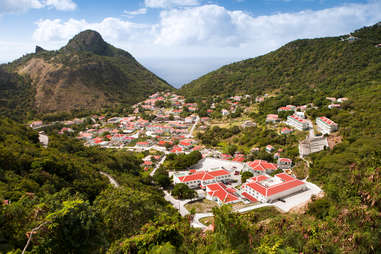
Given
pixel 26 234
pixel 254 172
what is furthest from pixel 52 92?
pixel 26 234

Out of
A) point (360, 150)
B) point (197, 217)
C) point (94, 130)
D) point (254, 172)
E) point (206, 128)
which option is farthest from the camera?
point (94, 130)

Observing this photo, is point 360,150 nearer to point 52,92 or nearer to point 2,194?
point 2,194

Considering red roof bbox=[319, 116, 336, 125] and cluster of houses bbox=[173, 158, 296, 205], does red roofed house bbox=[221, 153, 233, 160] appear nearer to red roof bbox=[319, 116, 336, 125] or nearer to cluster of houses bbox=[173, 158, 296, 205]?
cluster of houses bbox=[173, 158, 296, 205]

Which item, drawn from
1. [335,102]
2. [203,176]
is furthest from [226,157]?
[335,102]

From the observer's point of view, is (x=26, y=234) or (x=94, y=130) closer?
(x=26, y=234)

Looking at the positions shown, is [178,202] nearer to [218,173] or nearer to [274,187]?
[218,173]

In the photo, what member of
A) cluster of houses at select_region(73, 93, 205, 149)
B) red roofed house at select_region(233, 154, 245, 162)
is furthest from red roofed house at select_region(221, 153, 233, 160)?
cluster of houses at select_region(73, 93, 205, 149)

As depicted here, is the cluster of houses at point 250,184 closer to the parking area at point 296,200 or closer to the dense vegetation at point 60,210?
the parking area at point 296,200

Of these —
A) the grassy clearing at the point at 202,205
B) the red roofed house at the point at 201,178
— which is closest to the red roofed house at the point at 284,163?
the red roofed house at the point at 201,178
